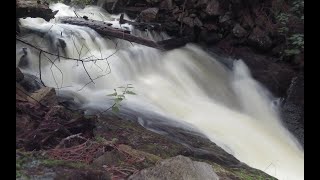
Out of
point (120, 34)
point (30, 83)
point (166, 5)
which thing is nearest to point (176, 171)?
point (30, 83)

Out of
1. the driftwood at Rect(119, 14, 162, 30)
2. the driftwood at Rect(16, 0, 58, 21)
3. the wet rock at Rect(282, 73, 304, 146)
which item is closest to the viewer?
the driftwood at Rect(16, 0, 58, 21)

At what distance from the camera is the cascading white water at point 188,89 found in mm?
6809

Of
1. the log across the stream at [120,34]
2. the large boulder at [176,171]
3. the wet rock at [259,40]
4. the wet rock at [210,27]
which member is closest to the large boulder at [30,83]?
the large boulder at [176,171]

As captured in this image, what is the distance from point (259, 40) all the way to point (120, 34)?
4245mm

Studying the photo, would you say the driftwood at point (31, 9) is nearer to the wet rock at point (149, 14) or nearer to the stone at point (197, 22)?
the wet rock at point (149, 14)

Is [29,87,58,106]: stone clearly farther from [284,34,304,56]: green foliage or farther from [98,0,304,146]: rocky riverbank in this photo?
[284,34,304,56]: green foliage

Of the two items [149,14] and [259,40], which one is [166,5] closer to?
[149,14]

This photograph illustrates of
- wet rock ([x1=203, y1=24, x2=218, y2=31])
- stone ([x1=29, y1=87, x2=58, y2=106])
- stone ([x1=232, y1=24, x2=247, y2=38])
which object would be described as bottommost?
stone ([x1=29, y1=87, x2=58, y2=106])

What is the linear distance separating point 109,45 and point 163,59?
1528 mm

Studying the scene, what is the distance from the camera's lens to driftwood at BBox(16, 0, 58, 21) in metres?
6.94

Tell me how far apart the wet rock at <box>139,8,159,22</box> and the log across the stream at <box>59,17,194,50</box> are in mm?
1103

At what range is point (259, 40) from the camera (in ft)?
34.6

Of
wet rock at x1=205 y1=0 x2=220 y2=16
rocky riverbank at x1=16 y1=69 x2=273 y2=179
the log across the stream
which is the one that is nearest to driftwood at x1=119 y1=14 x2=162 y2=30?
the log across the stream
